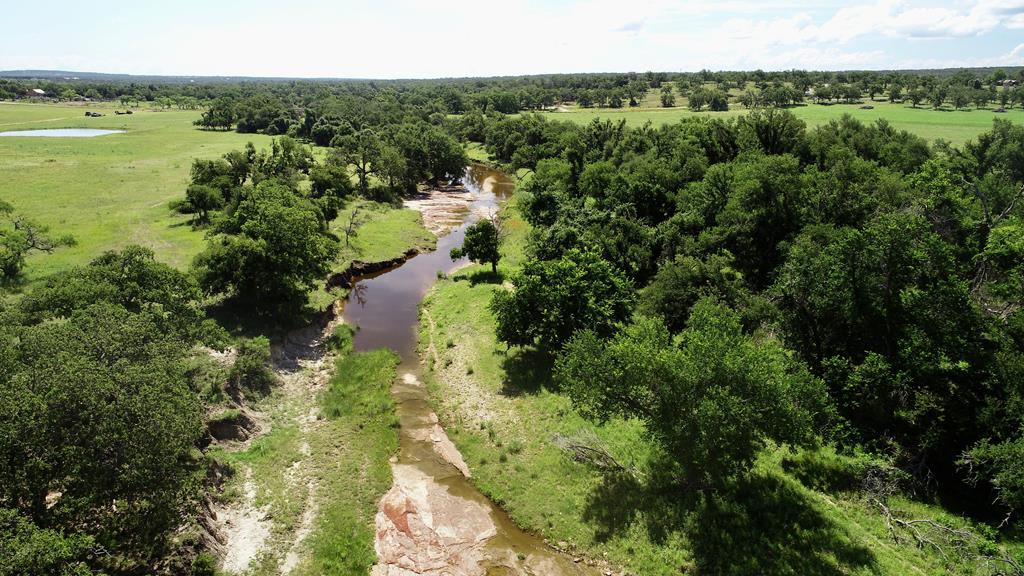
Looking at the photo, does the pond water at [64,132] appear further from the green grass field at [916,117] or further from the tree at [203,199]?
the green grass field at [916,117]

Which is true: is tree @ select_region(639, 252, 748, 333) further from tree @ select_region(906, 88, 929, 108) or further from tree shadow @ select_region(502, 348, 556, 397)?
tree @ select_region(906, 88, 929, 108)

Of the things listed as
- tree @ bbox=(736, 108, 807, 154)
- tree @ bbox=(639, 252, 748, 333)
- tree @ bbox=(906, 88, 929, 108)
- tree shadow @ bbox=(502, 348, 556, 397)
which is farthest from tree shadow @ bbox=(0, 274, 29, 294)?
tree @ bbox=(906, 88, 929, 108)

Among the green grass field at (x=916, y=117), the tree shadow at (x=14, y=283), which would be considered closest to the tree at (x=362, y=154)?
the tree shadow at (x=14, y=283)

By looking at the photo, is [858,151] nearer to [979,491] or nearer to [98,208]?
[979,491]

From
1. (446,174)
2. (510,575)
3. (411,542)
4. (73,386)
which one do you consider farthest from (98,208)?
(510,575)

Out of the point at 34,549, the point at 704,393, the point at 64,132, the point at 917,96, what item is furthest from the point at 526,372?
the point at 64,132

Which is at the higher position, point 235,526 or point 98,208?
point 98,208

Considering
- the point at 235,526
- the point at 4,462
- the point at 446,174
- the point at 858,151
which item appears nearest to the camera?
the point at 4,462
